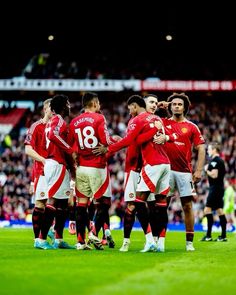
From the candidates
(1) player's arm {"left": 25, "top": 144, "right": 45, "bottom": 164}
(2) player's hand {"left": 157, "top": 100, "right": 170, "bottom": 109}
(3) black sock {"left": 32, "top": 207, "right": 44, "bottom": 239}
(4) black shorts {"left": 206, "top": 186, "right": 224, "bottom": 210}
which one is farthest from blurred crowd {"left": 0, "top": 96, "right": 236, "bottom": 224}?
(1) player's arm {"left": 25, "top": 144, "right": 45, "bottom": 164}

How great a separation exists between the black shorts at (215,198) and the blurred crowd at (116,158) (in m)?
11.8

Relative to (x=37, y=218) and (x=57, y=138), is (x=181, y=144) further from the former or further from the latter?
→ (x=37, y=218)

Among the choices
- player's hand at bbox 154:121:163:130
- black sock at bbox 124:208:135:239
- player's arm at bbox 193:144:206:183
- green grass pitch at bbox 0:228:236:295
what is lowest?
green grass pitch at bbox 0:228:236:295

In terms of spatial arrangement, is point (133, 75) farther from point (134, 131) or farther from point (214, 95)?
point (134, 131)

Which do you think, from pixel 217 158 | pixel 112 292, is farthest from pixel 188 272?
pixel 217 158

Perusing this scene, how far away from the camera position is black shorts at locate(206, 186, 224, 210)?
52.4 ft

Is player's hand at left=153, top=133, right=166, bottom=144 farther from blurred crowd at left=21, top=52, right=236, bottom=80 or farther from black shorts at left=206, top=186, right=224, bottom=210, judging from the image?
blurred crowd at left=21, top=52, right=236, bottom=80

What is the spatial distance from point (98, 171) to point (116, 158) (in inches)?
896

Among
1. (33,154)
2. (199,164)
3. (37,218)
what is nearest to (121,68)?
(199,164)

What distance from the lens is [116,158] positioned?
1321 inches

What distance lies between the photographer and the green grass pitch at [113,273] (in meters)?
6.07

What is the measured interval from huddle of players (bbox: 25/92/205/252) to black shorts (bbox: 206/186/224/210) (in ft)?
15.5

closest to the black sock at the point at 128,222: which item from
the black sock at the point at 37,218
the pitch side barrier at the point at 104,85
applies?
the black sock at the point at 37,218

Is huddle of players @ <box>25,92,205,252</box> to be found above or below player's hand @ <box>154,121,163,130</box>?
below
